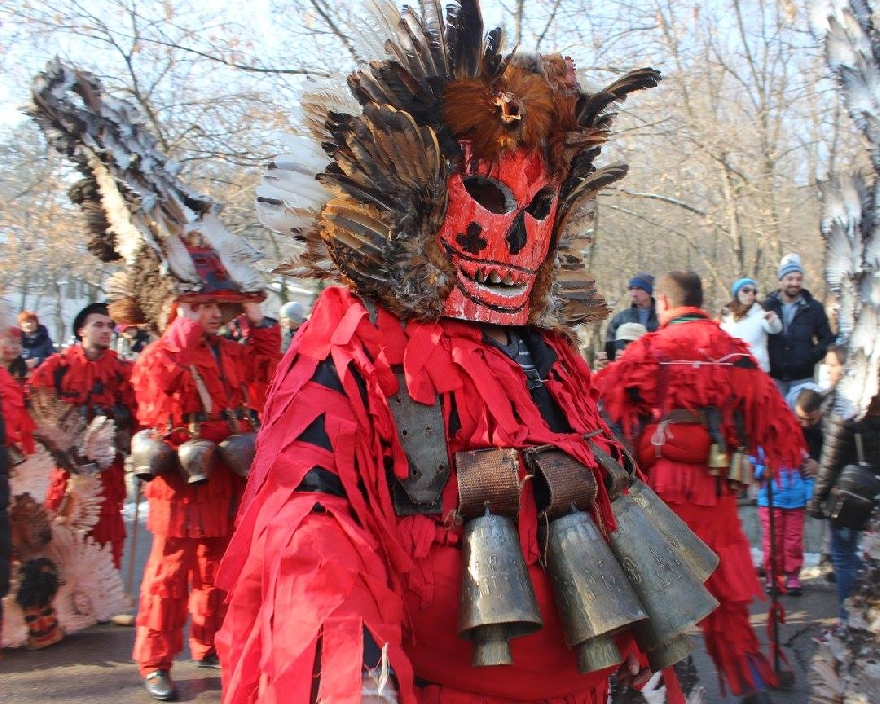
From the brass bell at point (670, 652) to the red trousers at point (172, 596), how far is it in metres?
2.99

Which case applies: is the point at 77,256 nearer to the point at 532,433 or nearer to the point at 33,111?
the point at 33,111

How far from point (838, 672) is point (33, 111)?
4.92 m

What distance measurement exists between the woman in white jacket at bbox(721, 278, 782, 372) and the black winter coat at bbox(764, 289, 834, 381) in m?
0.08

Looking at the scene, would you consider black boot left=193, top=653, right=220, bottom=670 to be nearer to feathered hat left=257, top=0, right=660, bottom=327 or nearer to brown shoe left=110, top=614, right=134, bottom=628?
brown shoe left=110, top=614, right=134, bottom=628

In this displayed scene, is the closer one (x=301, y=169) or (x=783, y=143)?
(x=301, y=169)

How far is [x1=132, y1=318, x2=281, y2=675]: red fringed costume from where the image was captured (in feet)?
14.6

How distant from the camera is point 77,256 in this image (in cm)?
1708

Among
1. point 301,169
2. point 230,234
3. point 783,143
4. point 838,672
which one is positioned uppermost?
point 783,143

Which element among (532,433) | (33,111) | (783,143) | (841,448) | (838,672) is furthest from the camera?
(783,143)

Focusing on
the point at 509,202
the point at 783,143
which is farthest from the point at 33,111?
the point at 783,143

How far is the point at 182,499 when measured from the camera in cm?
454

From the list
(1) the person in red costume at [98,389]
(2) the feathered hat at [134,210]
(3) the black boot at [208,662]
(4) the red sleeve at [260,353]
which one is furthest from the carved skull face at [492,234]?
(1) the person in red costume at [98,389]

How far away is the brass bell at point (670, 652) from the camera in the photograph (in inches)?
74.5

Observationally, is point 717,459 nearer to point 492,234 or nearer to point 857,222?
point 857,222
